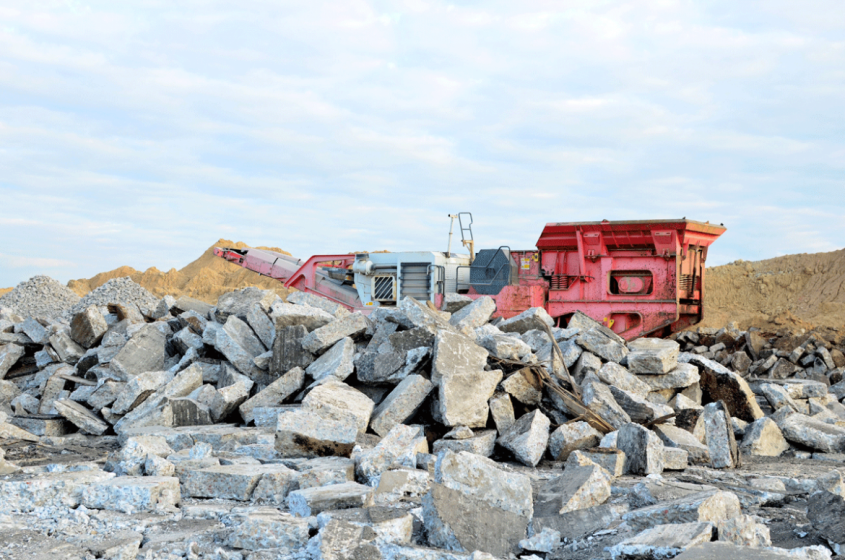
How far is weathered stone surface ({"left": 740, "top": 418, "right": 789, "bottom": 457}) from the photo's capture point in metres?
6.47

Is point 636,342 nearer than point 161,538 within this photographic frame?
No

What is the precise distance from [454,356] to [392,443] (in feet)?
4.30

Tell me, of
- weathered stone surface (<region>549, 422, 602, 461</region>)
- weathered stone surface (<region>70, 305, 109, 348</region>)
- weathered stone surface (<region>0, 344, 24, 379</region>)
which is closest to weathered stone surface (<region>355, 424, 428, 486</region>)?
weathered stone surface (<region>549, 422, 602, 461</region>)

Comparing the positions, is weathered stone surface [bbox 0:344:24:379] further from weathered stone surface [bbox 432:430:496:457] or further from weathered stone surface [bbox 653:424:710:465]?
weathered stone surface [bbox 653:424:710:465]

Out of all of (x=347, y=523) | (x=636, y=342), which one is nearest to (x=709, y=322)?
(x=636, y=342)

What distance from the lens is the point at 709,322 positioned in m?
22.5

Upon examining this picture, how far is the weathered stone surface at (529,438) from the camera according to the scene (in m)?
5.27

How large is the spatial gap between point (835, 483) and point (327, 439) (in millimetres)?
3518

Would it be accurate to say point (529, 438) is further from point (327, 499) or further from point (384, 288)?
point (384, 288)

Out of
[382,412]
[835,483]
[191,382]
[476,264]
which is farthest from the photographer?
[476,264]

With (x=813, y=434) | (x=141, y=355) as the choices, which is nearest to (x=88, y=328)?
(x=141, y=355)

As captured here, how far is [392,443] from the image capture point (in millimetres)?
4746

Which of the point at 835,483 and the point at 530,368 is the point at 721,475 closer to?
the point at 835,483

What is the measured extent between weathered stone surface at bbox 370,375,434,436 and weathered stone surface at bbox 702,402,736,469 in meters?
2.53
